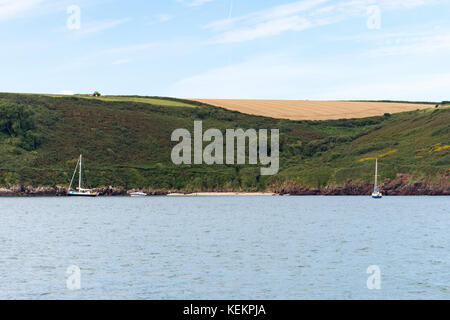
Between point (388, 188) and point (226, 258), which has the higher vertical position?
point (388, 188)

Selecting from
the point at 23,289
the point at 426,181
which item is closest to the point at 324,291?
the point at 23,289

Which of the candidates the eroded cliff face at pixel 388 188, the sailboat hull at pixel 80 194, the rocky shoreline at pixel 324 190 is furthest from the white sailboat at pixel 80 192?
the eroded cliff face at pixel 388 188

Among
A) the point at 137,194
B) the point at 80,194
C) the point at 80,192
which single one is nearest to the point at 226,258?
the point at 80,194

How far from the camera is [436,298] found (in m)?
35.8

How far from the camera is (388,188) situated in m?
178

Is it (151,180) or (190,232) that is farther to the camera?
(151,180)

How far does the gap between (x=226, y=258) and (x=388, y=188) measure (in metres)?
135

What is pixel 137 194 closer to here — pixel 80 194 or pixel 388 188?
pixel 80 194

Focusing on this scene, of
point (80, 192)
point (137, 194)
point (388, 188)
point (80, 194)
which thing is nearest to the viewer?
point (80, 194)

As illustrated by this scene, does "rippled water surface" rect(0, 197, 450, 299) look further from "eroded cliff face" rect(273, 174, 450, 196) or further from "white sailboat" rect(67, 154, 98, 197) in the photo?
"eroded cliff face" rect(273, 174, 450, 196)

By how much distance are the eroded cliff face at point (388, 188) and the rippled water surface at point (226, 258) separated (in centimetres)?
8862

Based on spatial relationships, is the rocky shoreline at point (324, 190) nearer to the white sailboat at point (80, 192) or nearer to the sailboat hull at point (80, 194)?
the white sailboat at point (80, 192)

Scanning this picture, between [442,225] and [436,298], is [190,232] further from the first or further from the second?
[436,298]
